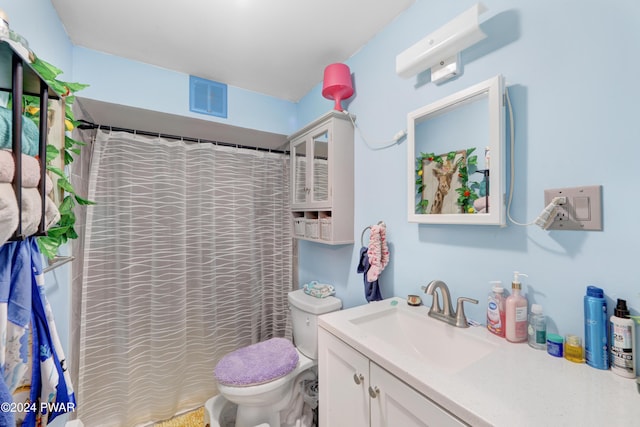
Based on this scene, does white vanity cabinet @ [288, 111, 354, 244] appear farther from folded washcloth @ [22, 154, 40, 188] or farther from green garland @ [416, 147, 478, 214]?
folded washcloth @ [22, 154, 40, 188]

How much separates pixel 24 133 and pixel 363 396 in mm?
1215

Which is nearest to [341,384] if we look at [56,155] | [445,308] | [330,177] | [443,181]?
[445,308]

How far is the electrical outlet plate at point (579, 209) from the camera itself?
711 millimetres

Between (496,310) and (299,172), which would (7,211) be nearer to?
(496,310)

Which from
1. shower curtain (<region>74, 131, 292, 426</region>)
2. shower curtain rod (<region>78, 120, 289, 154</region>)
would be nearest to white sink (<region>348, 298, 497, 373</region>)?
shower curtain (<region>74, 131, 292, 426</region>)

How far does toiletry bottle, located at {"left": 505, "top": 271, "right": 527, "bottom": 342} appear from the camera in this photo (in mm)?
828

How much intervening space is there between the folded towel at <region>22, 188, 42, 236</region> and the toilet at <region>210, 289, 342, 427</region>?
107 cm

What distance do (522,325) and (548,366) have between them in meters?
0.14

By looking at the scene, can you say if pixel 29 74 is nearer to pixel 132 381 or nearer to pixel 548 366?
pixel 548 366

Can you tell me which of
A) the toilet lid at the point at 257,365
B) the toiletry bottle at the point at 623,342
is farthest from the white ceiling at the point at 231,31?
the toilet lid at the point at 257,365

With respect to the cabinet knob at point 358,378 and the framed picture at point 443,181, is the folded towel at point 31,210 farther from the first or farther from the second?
the framed picture at point 443,181

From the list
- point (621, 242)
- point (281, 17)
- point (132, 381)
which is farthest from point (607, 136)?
point (132, 381)

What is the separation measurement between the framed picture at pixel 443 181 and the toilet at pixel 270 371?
871 mm

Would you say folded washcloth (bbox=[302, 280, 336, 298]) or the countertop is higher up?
the countertop
